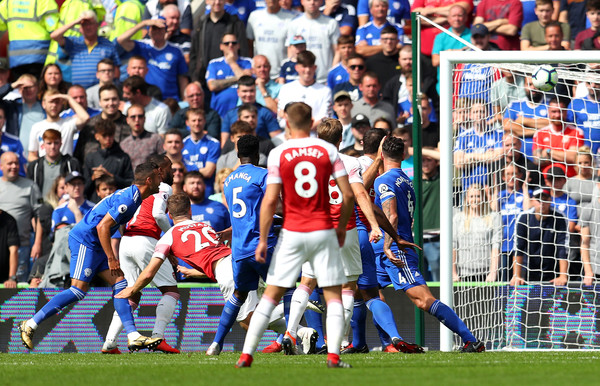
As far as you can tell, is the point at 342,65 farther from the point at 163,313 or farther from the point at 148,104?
the point at 163,313

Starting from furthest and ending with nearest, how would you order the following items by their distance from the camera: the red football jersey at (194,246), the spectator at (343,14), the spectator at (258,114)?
1. the spectator at (343,14)
2. the spectator at (258,114)
3. the red football jersey at (194,246)

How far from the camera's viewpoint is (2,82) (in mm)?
16094

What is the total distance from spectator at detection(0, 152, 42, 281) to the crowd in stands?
23 millimetres

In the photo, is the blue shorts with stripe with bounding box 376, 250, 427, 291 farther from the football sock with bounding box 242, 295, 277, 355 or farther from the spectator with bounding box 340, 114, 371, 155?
the spectator with bounding box 340, 114, 371, 155

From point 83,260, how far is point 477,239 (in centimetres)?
446

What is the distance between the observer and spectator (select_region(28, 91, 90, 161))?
587 inches

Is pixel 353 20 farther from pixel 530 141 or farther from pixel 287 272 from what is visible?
pixel 287 272

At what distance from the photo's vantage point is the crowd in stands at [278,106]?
38.2 ft

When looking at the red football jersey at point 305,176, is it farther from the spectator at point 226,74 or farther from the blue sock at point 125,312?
the spectator at point 226,74

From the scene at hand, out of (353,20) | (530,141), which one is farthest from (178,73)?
(530,141)

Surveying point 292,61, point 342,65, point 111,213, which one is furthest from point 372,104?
point 111,213

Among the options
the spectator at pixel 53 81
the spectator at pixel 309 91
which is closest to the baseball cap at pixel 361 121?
the spectator at pixel 309 91

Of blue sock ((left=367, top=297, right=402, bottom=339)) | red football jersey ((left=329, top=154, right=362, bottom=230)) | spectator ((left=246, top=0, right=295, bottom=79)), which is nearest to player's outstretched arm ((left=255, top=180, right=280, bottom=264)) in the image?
red football jersey ((left=329, top=154, right=362, bottom=230))

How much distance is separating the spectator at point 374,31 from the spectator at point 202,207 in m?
4.10
